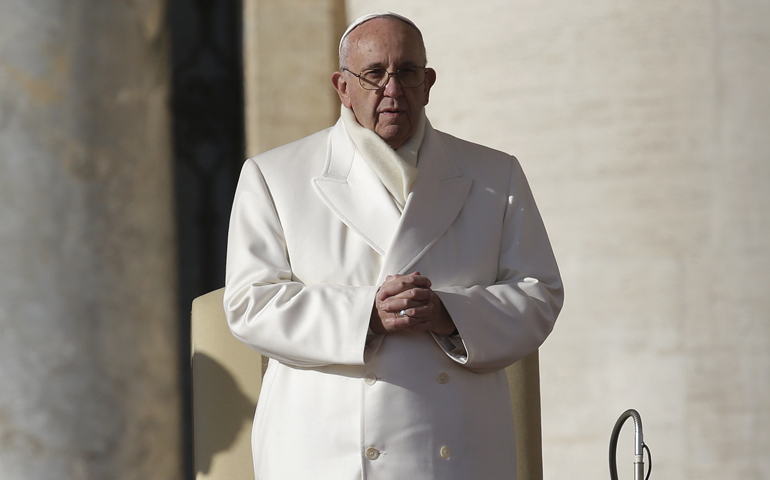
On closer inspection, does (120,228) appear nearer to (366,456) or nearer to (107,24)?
(107,24)

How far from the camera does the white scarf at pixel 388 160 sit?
9.45 ft

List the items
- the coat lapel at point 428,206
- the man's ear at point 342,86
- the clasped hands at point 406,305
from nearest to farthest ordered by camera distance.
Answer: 1. the clasped hands at point 406,305
2. the coat lapel at point 428,206
3. the man's ear at point 342,86

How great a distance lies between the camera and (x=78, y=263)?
13.0 ft

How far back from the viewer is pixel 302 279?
2.86 metres

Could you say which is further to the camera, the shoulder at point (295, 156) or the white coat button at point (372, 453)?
the shoulder at point (295, 156)

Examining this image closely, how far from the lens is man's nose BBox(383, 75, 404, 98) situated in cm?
279

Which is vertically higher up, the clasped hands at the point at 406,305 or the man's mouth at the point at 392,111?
the man's mouth at the point at 392,111

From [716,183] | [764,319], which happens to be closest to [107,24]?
[716,183]

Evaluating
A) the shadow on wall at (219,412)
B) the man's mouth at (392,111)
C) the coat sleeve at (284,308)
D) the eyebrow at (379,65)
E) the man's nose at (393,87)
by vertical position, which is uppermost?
the eyebrow at (379,65)

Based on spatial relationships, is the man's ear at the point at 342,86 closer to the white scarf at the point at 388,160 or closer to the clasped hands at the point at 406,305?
the white scarf at the point at 388,160

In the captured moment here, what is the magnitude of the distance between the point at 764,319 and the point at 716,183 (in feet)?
1.88

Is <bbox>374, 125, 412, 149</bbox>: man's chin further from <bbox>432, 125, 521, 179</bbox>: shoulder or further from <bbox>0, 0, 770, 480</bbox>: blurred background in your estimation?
<bbox>0, 0, 770, 480</bbox>: blurred background

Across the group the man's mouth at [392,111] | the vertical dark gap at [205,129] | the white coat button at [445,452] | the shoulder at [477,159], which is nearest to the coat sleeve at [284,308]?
the white coat button at [445,452]

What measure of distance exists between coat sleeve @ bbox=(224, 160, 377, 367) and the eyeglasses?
431 mm
